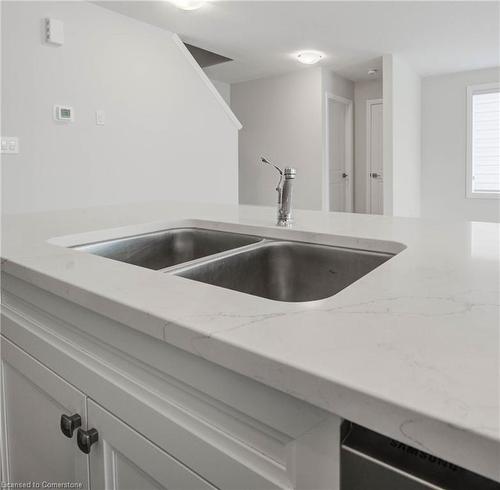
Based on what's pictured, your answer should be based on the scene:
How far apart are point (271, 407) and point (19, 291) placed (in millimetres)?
717

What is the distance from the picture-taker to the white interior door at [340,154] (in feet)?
20.8

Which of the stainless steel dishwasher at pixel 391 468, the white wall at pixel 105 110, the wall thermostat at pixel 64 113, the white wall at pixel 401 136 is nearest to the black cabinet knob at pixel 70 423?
the stainless steel dishwasher at pixel 391 468

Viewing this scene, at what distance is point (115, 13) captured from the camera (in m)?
3.69

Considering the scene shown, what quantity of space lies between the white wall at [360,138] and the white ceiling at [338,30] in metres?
0.93

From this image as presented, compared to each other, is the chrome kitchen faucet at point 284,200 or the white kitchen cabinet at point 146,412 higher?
the chrome kitchen faucet at point 284,200

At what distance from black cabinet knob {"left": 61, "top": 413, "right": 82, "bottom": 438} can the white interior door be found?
582 cm

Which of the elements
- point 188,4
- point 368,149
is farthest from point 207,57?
point 368,149

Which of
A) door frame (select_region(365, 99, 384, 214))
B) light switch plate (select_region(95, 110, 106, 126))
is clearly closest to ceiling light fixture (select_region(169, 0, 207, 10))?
light switch plate (select_region(95, 110, 106, 126))

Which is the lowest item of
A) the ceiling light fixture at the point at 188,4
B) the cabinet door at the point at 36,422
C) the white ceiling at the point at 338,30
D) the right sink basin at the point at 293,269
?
the cabinet door at the point at 36,422

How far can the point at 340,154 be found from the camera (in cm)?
661

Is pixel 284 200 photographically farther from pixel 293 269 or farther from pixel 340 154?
pixel 340 154

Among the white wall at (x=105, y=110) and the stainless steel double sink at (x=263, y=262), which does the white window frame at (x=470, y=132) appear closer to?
the white wall at (x=105, y=110)

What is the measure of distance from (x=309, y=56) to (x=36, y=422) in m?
5.11

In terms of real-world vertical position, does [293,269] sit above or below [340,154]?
below
